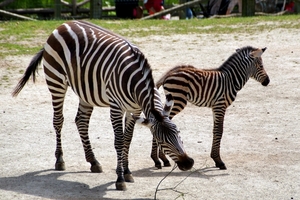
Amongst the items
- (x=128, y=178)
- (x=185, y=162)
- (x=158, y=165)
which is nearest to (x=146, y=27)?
(x=158, y=165)

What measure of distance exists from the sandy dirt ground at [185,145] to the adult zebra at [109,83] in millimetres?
359

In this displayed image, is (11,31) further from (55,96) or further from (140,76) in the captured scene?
(140,76)

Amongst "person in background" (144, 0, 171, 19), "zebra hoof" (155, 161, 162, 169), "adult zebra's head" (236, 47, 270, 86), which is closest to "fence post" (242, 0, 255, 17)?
"person in background" (144, 0, 171, 19)

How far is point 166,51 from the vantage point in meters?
15.1

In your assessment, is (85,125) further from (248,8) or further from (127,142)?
(248,8)

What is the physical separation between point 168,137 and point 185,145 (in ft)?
8.23

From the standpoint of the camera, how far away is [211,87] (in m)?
8.50

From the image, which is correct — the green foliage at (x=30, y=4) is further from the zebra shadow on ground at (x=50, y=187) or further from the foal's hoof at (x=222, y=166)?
the foal's hoof at (x=222, y=166)

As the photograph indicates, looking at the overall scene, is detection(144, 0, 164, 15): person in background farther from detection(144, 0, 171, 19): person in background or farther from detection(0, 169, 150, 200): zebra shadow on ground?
detection(0, 169, 150, 200): zebra shadow on ground

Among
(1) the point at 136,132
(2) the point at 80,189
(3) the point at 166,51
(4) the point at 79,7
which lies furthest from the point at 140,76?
(4) the point at 79,7

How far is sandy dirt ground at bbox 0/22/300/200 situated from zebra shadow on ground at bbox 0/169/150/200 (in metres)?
0.01

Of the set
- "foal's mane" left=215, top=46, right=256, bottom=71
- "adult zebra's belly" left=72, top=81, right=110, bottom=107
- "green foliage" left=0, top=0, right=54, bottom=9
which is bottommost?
"adult zebra's belly" left=72, top=81, right=110, bottom=107

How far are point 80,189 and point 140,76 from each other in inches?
54.0

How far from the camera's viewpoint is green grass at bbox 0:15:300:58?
1572 cm
